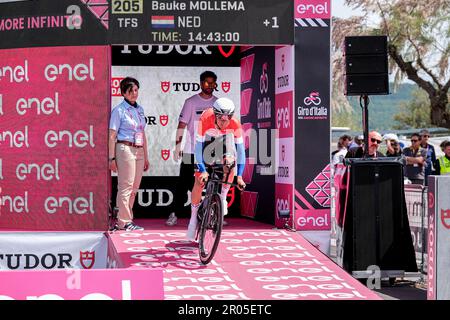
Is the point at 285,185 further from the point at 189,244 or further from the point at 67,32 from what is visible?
the point at 67,32

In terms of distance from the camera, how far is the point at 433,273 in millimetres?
7824

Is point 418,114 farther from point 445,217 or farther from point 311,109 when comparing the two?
point 445,217

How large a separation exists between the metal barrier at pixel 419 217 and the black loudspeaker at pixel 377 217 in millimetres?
767

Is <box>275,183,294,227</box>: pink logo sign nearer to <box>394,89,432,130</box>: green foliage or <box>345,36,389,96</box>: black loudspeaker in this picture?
<box>345,36,389,96</box>: black loudspeaker

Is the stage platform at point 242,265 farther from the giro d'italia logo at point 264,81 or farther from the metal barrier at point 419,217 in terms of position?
the giro d'italia logo at point 264,81

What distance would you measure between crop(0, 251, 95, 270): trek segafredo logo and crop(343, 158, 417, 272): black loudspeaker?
302 centimetres

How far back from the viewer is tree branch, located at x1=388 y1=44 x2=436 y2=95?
3891 centimetres

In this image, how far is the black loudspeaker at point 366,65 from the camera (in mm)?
10648

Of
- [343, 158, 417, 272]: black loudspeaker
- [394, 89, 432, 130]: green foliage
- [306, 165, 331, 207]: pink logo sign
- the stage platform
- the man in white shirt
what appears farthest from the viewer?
[394, 89, 432, 130]: green foliage

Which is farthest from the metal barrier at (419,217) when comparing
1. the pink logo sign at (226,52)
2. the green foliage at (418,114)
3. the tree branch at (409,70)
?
the green foliage at (418,114)

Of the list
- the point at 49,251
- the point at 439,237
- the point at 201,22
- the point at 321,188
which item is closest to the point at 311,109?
the point at 321,188

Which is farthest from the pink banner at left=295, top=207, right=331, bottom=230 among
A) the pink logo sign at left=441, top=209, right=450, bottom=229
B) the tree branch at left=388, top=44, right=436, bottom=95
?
the tree branch at left=388, top=44, right=436, bottom=95

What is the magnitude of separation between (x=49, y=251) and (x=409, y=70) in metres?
Answer: 30.3
